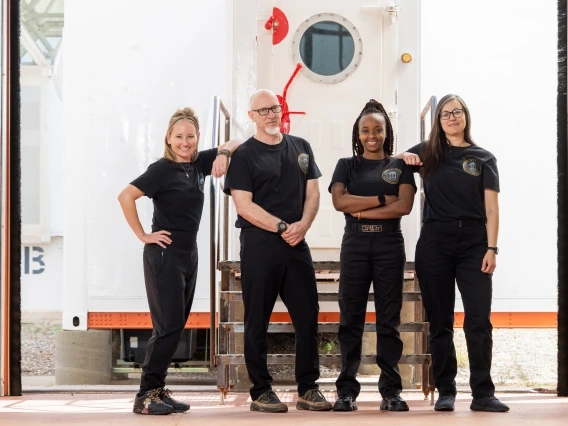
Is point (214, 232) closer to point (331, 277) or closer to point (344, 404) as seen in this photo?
point (331, 277)

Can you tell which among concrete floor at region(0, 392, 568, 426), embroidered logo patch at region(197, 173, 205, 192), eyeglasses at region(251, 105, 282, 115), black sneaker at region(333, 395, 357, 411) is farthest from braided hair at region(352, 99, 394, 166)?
concrete floor at region(0, 392, 568, 426)

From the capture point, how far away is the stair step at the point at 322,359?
5633mm

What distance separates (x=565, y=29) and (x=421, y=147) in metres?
1.38

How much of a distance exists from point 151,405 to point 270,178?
1.30 m

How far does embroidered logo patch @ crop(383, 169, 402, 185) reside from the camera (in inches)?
211

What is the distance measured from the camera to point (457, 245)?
5.19 meters

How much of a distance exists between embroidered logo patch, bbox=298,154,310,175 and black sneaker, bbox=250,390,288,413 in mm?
1165

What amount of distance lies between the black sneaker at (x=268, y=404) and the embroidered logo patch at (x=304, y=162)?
45.9 inches

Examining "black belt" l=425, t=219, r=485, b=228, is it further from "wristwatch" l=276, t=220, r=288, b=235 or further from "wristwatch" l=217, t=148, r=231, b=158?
"wristwatch" l=217, t=148, r=231, b=158

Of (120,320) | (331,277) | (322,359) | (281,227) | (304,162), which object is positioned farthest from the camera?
(120,320)

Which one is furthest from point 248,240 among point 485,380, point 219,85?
point 219,85

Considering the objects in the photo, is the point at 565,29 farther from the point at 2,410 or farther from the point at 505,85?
the point at 2,410

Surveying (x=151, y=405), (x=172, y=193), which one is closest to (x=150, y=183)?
(x=172, y=193)

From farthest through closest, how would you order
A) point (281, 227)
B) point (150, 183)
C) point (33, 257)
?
point (33, 257), point (150, 183), point (281, 227)
